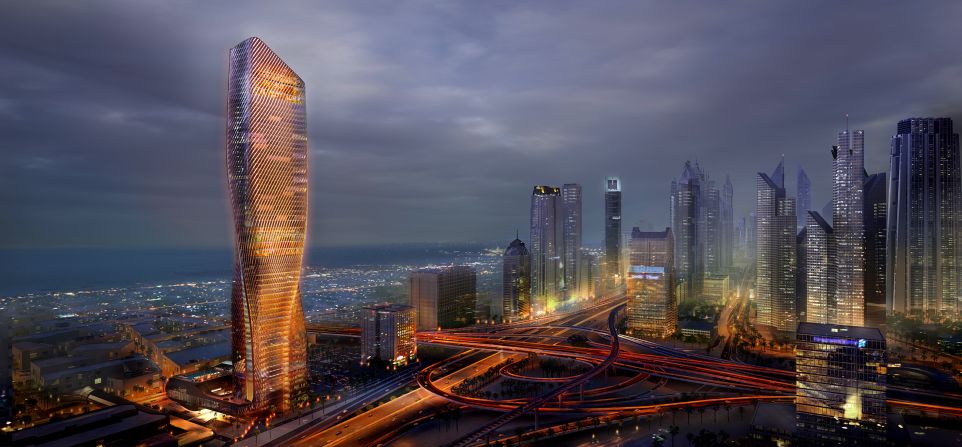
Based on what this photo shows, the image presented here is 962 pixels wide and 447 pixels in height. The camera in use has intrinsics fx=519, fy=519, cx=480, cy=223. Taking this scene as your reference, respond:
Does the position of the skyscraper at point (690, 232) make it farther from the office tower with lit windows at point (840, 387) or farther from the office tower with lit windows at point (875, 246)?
the office tower with lit windows at point (840, 387)

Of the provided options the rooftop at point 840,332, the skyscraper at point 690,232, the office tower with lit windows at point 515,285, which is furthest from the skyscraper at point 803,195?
the rooftop at point 840,332

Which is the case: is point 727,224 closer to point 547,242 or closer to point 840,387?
point 547,242

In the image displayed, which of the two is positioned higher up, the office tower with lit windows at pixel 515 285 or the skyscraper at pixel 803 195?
the skyscraper at pixel 803 195

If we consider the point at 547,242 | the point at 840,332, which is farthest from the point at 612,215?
the point at 840,332

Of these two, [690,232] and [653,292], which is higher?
[690,232]

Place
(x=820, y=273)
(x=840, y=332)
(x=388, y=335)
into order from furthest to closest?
(x=820, y=273)
(x=388, y=335)
(x=840, y=332)

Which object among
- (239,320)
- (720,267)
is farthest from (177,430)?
(720,267)
